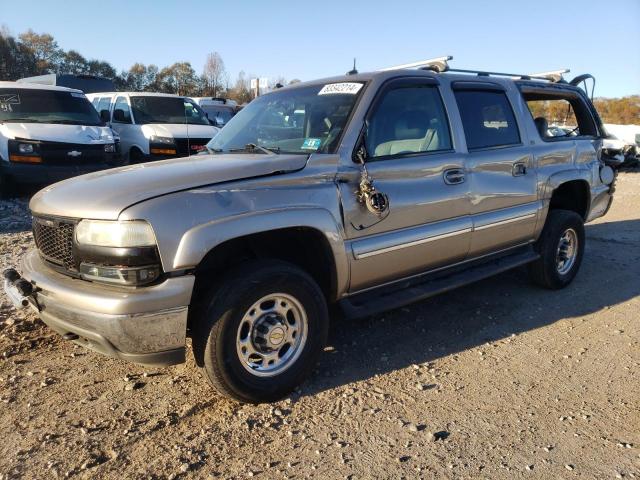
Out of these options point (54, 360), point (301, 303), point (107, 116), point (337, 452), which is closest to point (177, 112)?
point (107, 116)

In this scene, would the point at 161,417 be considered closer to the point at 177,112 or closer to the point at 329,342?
the point at 329,342

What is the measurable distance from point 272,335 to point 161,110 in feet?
30.0

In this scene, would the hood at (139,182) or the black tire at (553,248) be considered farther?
the black tire at (553,248)

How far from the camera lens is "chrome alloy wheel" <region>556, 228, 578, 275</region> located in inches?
202

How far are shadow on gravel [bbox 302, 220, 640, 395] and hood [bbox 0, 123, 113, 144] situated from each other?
21.3 feet

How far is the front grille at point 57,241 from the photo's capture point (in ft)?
9.22

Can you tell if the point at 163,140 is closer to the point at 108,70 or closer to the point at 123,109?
the point at 123,109

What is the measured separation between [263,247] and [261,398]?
90 cm

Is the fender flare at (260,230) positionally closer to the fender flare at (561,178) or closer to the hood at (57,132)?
the fender flare at (561,178)

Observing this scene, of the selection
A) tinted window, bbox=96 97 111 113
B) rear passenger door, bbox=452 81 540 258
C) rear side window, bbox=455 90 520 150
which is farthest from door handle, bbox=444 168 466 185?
tinted window, bbox=96 97 111 113

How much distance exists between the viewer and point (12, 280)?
3.06 metres

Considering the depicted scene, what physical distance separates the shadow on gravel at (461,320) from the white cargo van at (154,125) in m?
6.53

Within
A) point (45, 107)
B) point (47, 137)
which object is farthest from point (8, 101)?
point (47, 137)

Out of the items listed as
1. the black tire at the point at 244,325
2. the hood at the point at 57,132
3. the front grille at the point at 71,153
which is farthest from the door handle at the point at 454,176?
the hood at the point at 57,132
